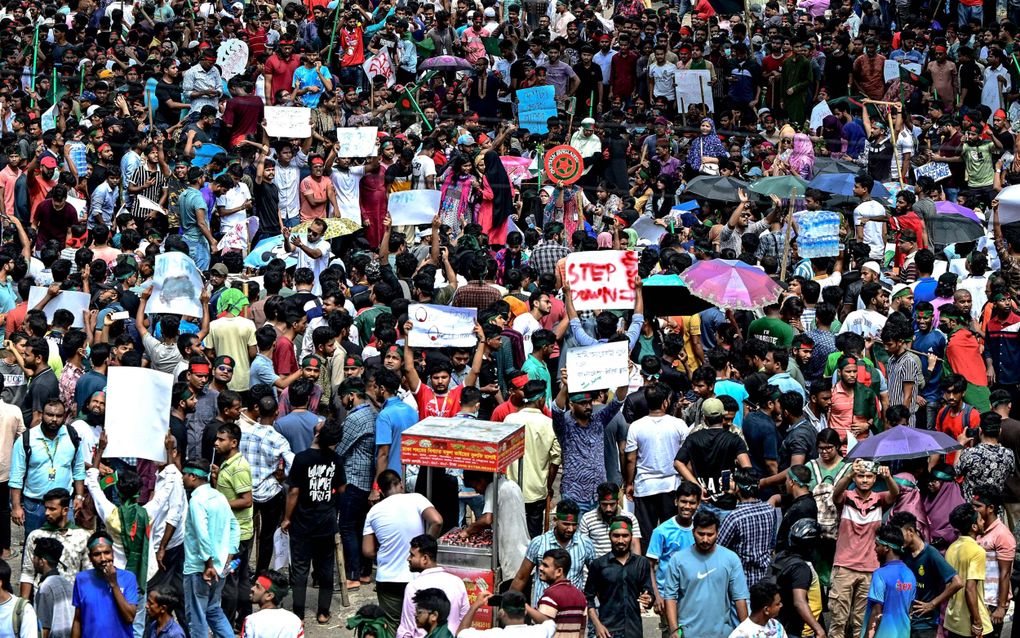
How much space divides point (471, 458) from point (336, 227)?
274 inches

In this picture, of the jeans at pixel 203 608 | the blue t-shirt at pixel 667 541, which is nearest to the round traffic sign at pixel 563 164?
the blue t-shirt at pixel 667 541

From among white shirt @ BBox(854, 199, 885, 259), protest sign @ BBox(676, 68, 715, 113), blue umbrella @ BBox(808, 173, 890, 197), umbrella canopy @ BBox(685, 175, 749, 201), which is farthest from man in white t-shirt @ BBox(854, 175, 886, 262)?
protest sign @ BBox(676, 68, 715, 113)

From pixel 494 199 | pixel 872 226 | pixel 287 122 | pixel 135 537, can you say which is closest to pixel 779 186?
pixel 872 226

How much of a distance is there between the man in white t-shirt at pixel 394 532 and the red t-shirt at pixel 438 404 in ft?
5.63

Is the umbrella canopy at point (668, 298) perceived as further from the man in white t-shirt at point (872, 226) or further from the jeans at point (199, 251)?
the jeans at point (199, 251)

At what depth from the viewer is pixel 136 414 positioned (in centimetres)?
1179

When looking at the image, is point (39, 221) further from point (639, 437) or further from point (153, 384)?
point (639, 437)

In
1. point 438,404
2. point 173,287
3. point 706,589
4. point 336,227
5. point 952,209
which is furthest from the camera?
point 952,209

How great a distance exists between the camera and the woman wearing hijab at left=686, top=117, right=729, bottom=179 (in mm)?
21344

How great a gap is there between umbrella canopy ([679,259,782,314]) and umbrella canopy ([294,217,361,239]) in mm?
4207

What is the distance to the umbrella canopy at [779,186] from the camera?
714 inches

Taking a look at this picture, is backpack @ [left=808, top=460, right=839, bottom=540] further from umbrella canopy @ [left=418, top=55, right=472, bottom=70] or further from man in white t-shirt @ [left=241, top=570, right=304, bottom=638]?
umbrella canopy @ [left=418, top=55, right=472, bottom=70]

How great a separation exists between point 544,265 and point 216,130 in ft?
18.5

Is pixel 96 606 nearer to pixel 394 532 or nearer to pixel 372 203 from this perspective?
pixel 394 532
